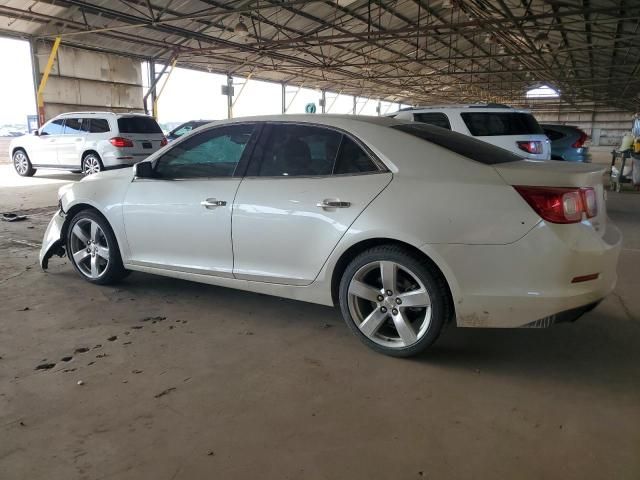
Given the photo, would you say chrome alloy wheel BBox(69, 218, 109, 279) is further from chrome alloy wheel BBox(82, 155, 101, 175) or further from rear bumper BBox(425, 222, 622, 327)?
chrome alloy wheel BBox(82, 155, 101, 175)

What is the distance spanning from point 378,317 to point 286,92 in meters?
27.2

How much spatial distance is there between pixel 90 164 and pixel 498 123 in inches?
356

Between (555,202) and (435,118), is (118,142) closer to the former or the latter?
(435,118)

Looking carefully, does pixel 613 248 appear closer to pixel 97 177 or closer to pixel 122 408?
pixel 122 408

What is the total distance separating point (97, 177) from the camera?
4387mm

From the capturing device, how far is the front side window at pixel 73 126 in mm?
11844

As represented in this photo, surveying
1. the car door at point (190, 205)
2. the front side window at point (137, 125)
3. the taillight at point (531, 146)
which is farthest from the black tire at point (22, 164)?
the taillight at point (531, 146)

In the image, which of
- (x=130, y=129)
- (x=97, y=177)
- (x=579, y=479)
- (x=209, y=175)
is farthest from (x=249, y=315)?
(x=130, y=129)

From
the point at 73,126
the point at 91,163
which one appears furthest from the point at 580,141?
the point at 73,126

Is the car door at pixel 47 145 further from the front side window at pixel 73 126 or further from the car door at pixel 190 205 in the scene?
the car door at pixel 190 205

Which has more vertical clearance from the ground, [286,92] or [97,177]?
[286,92]

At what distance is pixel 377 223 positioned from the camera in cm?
296

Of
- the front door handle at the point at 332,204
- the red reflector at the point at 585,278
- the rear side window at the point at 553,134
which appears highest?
the rear side window at the point at 553,134

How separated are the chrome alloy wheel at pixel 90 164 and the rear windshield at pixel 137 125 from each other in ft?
3.21
